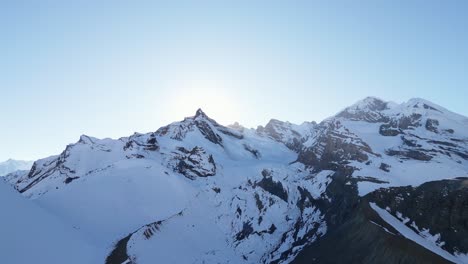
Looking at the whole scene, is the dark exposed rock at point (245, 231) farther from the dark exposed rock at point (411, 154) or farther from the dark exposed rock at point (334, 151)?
the dark exposed rock at point (411, 154)

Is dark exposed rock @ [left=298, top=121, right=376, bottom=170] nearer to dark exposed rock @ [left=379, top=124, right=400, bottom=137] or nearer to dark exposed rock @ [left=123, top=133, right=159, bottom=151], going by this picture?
dark exposed rock @ [left=379, top=124, right=400, bottom=137]

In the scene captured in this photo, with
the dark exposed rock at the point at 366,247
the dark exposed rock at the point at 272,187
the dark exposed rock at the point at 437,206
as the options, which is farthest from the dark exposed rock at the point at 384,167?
the dark exposed rock at the point at 366,247

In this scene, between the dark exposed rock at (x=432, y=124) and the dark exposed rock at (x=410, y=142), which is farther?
the dark exposed rock at (x=432, y=124)

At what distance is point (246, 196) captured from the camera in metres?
102

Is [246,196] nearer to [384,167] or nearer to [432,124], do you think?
[384,167]

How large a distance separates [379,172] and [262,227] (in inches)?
1326

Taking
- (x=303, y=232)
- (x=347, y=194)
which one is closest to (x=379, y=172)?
(x=347, y=194)

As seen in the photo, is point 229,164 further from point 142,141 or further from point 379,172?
point 379,172

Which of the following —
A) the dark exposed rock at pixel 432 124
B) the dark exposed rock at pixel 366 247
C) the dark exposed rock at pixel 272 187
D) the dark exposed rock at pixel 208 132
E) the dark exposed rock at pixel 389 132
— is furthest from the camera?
the dark exposed rock at pixel 432 124

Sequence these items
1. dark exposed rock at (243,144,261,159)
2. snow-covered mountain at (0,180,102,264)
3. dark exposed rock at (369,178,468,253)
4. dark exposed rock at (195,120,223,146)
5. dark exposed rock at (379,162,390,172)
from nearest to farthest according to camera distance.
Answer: snow-covered mountain at (0,180,102,264)
dark exposed rock at (369,178,468,253)
dark exposed rock at (379,162,390,172)
dark exposed rock at (195,120,223,146)
dark exposed rock at (243,144,261,159)

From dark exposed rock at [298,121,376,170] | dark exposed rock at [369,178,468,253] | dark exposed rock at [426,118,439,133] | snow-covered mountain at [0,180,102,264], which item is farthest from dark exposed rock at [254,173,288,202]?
dark exposed rock at [426,118,439,133]

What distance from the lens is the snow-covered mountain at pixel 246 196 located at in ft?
210

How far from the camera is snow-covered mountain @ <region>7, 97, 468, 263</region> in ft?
210

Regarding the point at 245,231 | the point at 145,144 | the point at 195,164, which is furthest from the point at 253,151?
the point at 245,231
